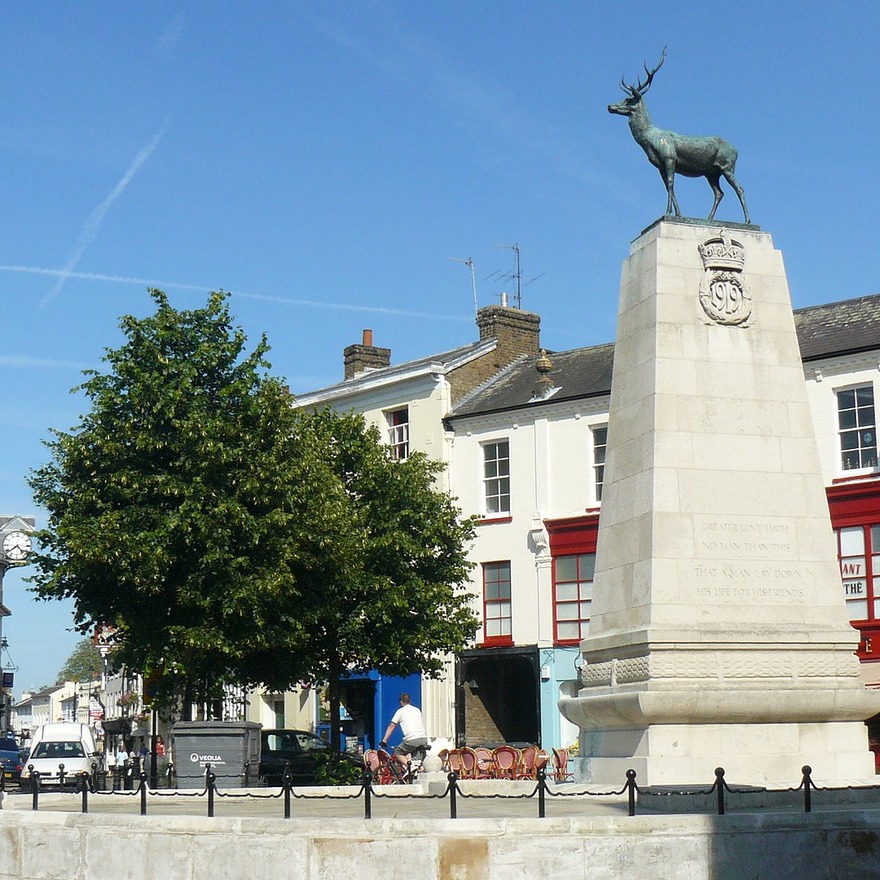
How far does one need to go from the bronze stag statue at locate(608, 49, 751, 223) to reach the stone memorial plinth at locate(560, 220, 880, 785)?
2.83ft

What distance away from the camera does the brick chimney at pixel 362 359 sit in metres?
55.5

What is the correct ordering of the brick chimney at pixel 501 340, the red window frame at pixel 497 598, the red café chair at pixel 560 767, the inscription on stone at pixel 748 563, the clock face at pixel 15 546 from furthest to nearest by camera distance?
the brick chimney at pixel 501 340 → the clock face at pixel 15 546 → the red window frame at pixel 497 598 → the red café chair at pixel 560 767 → the inscription on stone at pixel 748 563

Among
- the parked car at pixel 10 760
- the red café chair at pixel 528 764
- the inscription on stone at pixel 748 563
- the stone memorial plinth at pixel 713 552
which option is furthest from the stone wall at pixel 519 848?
the parked car at pixel 10 760

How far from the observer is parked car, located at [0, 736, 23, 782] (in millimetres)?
43594

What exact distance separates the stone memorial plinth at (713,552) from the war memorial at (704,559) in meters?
0.03

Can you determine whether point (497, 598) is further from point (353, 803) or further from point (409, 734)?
point (353, 803)

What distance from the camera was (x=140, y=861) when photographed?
1503 cm

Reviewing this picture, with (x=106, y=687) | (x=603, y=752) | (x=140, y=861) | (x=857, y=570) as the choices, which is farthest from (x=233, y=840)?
(x=106, y=687)

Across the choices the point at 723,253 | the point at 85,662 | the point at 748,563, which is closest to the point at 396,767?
the point at 748,563

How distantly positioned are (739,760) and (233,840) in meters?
7.39

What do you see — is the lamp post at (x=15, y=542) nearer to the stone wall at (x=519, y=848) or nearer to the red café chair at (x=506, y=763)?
the red café chair at (x=506, y=763)

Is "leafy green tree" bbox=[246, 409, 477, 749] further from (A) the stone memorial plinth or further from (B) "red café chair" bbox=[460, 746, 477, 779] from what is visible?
(A) the stone memorial plinth

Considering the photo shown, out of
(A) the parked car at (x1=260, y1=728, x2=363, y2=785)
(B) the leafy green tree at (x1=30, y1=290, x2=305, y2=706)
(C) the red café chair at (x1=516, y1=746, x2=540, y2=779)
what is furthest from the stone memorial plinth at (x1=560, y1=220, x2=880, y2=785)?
(A) the parked car at (x1=260, y1=728, x2=363, y2=785)

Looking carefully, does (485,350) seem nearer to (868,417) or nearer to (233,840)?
(868,417)
